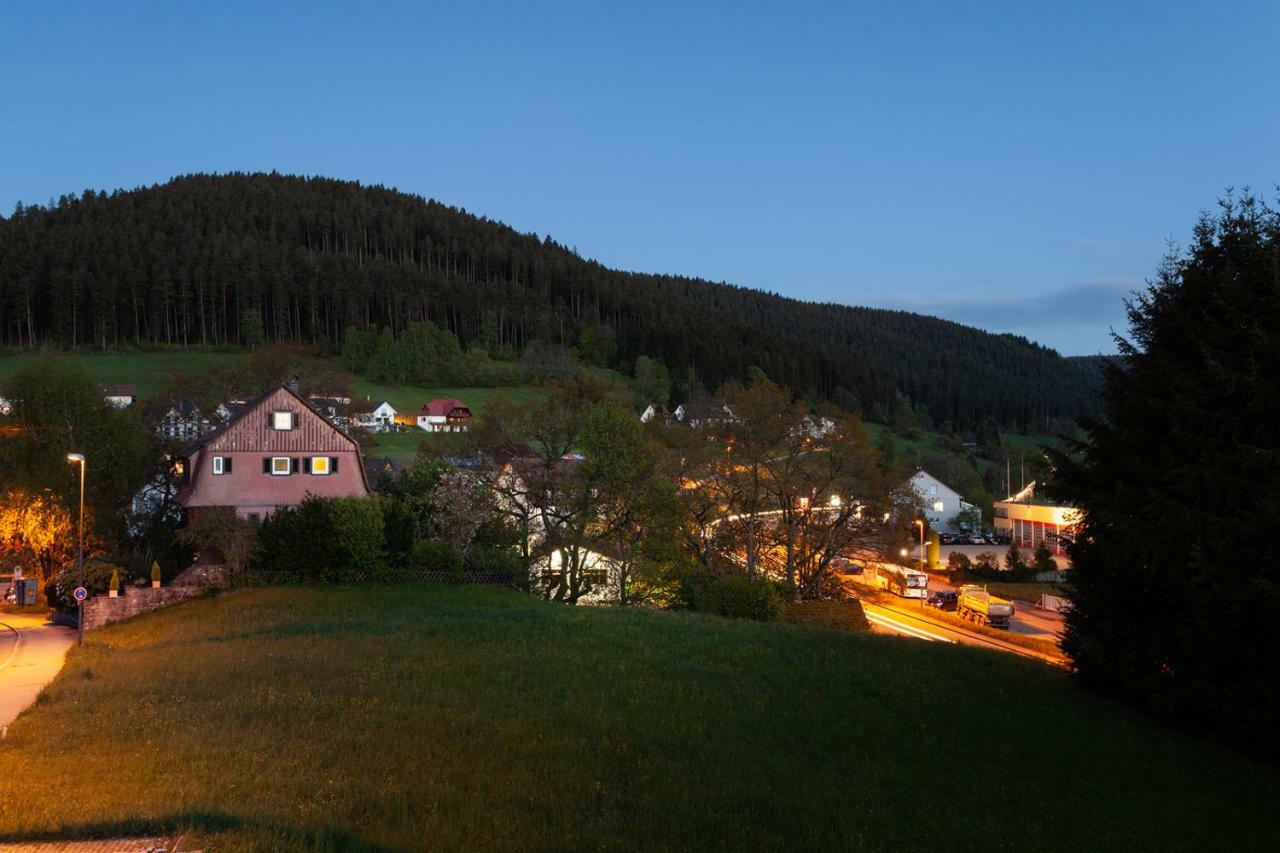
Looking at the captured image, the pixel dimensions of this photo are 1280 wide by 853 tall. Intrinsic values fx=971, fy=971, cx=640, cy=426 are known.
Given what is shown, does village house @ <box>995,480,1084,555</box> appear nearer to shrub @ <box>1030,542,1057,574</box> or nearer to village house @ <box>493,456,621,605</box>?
shrub @ <box>1030,542,1057,574</box>

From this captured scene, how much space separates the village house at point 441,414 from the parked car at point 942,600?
6424cm

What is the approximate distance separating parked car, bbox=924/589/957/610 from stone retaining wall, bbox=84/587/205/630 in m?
42.8

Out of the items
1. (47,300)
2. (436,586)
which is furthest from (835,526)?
(47,300)

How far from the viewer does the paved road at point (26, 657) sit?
68.6ft

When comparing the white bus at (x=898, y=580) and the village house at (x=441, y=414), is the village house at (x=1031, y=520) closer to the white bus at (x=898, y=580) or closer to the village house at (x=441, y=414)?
the white bus at (x=898, y=580)

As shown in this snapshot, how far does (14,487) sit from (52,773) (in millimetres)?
43359

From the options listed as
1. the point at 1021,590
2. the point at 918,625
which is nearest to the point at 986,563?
the point at 1021,590

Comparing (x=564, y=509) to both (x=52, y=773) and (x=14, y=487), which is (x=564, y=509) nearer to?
(x=14, y=487)

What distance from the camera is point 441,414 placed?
116 m

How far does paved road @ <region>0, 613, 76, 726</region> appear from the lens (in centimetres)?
2090

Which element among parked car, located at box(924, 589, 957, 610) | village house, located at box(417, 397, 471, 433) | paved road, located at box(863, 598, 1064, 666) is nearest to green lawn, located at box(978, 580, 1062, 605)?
Result: parked car, located at box(924, 589, 957, 610)

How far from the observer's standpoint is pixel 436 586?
38312 mm

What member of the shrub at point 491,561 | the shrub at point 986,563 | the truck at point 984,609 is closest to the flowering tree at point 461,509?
the shrub at point 491,561

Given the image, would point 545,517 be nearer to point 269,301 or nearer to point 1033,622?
point 1033,622
